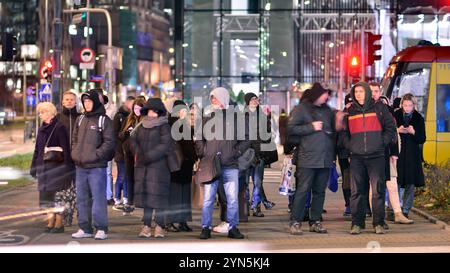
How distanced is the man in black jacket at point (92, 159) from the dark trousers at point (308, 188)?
8.35ft

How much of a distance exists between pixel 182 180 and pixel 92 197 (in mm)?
1449

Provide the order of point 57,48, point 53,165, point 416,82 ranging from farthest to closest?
point 416,82 < point 57,48 < point 53,165

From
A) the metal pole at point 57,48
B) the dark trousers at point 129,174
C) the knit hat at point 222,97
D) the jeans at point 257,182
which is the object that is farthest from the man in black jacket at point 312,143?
the metal pole at point 57,48

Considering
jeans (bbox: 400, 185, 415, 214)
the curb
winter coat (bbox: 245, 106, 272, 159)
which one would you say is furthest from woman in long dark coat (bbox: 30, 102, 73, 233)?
the curb

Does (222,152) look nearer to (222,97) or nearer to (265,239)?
(222,97)

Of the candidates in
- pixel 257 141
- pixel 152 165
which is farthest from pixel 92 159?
pixel 257 141

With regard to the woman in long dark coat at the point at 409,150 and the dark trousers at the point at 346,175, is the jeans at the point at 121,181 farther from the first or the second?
the woman in long dark coat at the point at 409,150

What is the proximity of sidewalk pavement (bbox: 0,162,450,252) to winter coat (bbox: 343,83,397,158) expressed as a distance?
3.80ft

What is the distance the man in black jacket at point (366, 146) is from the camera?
504 inches

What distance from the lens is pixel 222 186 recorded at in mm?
13156

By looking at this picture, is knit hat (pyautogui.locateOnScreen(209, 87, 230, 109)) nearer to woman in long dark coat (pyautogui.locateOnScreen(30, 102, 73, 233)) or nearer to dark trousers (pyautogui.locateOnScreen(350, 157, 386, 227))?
dark trousers (pyautogui.locateOnScreen(350, 157, 386, 227))

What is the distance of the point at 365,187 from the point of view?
13102mm
